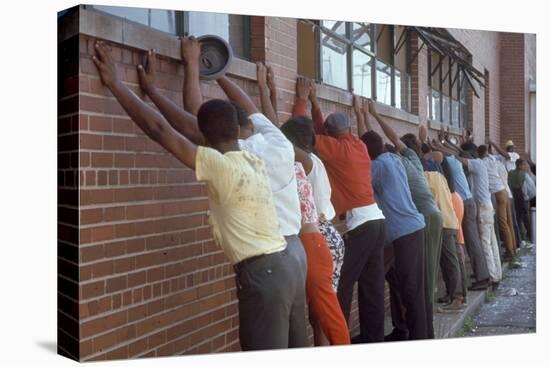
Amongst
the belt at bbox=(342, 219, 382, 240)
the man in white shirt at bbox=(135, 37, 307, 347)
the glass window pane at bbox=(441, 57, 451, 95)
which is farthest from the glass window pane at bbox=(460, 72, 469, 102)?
the man in white shirt at bbox=(135, 37, 307, 347)

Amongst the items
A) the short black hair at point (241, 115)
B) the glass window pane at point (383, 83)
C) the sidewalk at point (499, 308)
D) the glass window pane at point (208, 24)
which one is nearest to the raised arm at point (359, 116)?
the glass window pane at point (383, 83)

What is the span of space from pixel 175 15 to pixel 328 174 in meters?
1.61

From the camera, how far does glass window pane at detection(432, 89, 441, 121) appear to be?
726cm

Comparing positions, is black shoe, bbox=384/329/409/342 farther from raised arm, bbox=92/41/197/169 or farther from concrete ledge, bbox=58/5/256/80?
concrete ledge, bbox=58/5/256/80

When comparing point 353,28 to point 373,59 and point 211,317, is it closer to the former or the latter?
point 373,59

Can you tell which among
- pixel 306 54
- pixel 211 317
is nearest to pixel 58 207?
pixel 211 317

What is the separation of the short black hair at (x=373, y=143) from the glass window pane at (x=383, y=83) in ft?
1.85

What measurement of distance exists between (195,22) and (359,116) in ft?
5.87

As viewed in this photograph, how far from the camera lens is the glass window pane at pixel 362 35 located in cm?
643

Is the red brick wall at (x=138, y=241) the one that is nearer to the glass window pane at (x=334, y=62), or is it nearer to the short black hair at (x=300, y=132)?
the short black hair at (x=300, y=132)

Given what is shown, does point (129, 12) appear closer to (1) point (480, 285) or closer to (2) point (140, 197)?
(2) point (140, 197)

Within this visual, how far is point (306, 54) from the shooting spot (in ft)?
19.5

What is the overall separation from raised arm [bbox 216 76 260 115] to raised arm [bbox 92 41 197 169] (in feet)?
2.03

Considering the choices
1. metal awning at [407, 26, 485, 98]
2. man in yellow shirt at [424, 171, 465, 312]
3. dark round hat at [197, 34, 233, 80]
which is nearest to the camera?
dark round hat at [197, 34, 233, 80]
